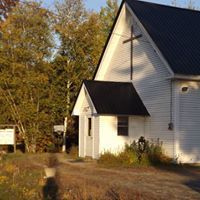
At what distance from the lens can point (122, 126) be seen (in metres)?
24.2

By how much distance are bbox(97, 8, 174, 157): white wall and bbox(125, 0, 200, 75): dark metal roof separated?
2.09 ft

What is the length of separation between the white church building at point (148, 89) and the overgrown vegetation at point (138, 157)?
2.19ft

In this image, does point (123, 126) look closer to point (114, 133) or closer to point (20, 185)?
point (114, 133)

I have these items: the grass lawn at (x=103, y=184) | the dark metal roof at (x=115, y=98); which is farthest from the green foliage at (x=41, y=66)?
the grass lawn at (x=103, y=184)

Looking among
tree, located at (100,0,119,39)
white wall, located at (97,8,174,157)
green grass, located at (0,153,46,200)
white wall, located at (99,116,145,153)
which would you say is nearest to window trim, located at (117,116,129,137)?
white wall, located at (99,116,145,153)

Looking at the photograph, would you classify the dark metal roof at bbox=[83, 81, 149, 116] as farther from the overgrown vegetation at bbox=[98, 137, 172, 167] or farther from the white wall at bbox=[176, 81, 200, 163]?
the white wall at bbox=[176, 81, 200, 163]

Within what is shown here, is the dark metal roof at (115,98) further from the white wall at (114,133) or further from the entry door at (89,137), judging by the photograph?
the entry door at (89,137)

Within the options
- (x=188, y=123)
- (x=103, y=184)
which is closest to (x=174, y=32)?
(x=188, y=123)

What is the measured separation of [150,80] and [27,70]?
908 cm

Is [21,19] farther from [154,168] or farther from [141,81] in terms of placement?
[154,168]

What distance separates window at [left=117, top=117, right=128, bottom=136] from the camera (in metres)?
24.2

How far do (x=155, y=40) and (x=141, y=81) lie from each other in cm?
284

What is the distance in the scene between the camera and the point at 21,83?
29141mm

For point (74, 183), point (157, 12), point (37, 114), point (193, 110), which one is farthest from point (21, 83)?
point (74, 183)
